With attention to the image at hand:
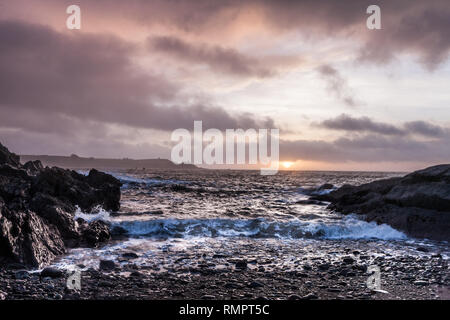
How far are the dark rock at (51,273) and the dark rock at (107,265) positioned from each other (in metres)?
1.17

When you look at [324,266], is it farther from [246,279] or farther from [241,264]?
[246,279]

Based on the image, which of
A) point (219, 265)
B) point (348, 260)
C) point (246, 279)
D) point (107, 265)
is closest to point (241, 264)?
point (219, 265)

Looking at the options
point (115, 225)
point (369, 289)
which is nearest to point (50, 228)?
point (115, 225)

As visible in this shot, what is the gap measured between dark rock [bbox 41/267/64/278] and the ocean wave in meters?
6.36

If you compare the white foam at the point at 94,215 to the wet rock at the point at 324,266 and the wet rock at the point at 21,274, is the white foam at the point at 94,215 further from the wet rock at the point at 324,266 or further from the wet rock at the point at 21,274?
the wet rock at the point at 324,266

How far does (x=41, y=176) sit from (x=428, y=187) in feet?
76.0

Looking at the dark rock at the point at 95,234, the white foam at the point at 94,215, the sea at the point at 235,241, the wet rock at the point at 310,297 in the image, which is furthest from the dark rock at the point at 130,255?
the white foam at the point at 94,215

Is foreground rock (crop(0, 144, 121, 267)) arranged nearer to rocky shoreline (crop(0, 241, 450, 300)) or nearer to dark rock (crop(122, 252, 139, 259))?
rocky shoreline (crop(0, 241, 450, 300))

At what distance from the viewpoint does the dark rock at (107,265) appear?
30.4 ft

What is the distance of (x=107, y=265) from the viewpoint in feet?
31.2

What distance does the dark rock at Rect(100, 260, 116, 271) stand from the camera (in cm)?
928

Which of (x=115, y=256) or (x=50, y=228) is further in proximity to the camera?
(x=50, y=228)
